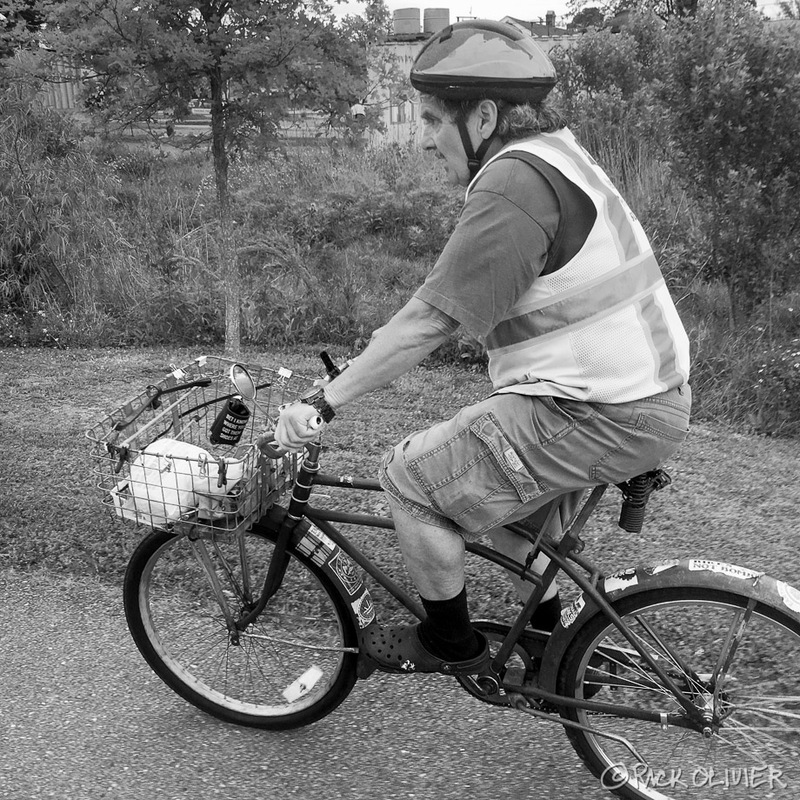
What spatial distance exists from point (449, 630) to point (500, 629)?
0.67 feet

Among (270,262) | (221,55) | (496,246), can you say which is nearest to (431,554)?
(496,246)

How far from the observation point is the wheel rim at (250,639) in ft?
9.71

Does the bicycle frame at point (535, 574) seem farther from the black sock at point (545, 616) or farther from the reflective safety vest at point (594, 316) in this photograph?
the reflective safety vest at point (594, 316)

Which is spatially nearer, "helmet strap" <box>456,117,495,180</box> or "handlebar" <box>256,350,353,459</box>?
"helmet strap" <box>456,117,495,180</box>

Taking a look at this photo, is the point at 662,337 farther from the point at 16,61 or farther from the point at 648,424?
the point at 16,61

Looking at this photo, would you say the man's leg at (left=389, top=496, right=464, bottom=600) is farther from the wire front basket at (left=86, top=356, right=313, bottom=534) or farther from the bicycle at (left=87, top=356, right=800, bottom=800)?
the wire front basket at (left=86, top=356, right=313, bottom=534)

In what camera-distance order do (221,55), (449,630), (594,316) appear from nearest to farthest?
1. (594,316)
2. (449,630)
3. (221,55)

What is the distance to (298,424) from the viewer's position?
2.30 m

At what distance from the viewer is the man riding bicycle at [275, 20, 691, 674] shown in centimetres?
216

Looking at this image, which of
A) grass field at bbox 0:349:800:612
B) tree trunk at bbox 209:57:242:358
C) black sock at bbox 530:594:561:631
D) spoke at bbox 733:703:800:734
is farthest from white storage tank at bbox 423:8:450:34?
spoke at bbox 733:703:800:734

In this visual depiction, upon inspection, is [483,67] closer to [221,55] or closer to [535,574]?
[535,574]

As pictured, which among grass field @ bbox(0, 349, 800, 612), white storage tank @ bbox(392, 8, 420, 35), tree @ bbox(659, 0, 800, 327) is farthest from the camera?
white storage tank @ bbox(392, 8, 420, 35)

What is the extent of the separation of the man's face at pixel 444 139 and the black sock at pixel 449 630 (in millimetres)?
1127

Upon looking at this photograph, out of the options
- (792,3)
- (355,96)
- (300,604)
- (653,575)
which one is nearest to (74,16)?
(355,96)
